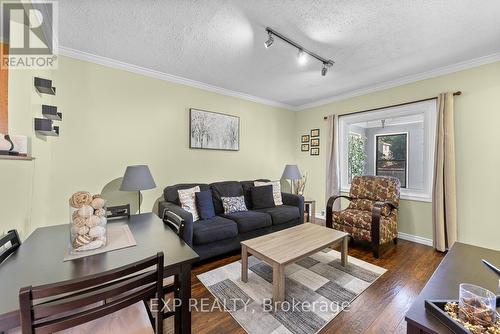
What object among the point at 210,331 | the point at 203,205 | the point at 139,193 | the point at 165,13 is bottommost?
the point at 210,331

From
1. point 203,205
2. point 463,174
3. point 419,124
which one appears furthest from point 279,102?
point 463,174

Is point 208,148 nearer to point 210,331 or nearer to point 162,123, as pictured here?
point 162,123

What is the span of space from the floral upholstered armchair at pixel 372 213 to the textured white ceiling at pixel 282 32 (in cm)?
169

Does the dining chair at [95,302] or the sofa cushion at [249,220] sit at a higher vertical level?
the dining chair at [95,302]

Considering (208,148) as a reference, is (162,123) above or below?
above

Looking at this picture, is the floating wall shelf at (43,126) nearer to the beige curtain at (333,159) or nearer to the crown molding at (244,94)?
the crown molding at (244,94)

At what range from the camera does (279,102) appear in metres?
4.58

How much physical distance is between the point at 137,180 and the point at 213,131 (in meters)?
1.56

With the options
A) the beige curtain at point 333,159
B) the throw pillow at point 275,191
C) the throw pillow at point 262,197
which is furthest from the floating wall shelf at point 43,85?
the beige curtain at point 333,159

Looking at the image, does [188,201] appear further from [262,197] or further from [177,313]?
[177,313]

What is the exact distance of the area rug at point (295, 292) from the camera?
1622 mm

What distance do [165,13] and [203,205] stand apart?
2.16m

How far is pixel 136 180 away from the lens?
2.48 meters

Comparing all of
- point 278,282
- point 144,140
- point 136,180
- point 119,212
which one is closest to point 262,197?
point 278,282
